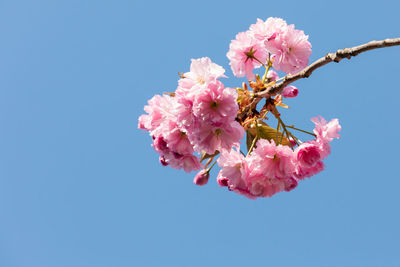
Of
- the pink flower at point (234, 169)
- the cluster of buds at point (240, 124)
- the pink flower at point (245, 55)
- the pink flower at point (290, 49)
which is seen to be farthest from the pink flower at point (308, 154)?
the pink flower at point (245, 55)

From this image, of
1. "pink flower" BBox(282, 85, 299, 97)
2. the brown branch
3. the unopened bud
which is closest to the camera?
the brown branch

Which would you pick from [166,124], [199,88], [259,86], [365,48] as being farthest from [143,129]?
[365,48]

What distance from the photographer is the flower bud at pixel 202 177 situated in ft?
7.77

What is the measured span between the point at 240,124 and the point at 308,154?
42 centimetres

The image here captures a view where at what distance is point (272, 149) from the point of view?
6.16ft

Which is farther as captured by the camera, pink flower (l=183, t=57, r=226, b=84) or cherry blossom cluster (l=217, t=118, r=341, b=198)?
cherry blossom cluster (l=217, t=118, r=341, b=198)

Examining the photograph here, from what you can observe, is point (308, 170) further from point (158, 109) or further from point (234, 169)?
point (158, 109)

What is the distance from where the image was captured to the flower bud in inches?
93.3

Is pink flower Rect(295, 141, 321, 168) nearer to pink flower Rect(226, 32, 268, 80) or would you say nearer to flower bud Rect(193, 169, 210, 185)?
pink flower Rect(226, 32, 268, 80)

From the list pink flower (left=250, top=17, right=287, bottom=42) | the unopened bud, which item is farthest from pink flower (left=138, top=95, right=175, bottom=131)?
pink flower (left=250, top=17, right=287, bottom=42)

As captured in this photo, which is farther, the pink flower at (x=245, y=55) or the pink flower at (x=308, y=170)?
the pink flower at (x=245, y=55)

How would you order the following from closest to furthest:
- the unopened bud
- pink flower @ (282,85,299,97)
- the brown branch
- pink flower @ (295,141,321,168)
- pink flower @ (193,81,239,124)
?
the brown branch, pink flower @ (193,81,239,124), pink flower @ (295,141,321,168), the unopened bud, pink flower @ (282,85,299,97)

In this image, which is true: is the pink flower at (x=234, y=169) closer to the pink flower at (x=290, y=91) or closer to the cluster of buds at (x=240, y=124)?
the cluster of buds at (x=240, y=124)

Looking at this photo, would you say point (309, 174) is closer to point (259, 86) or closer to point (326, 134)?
point (326, 134)
